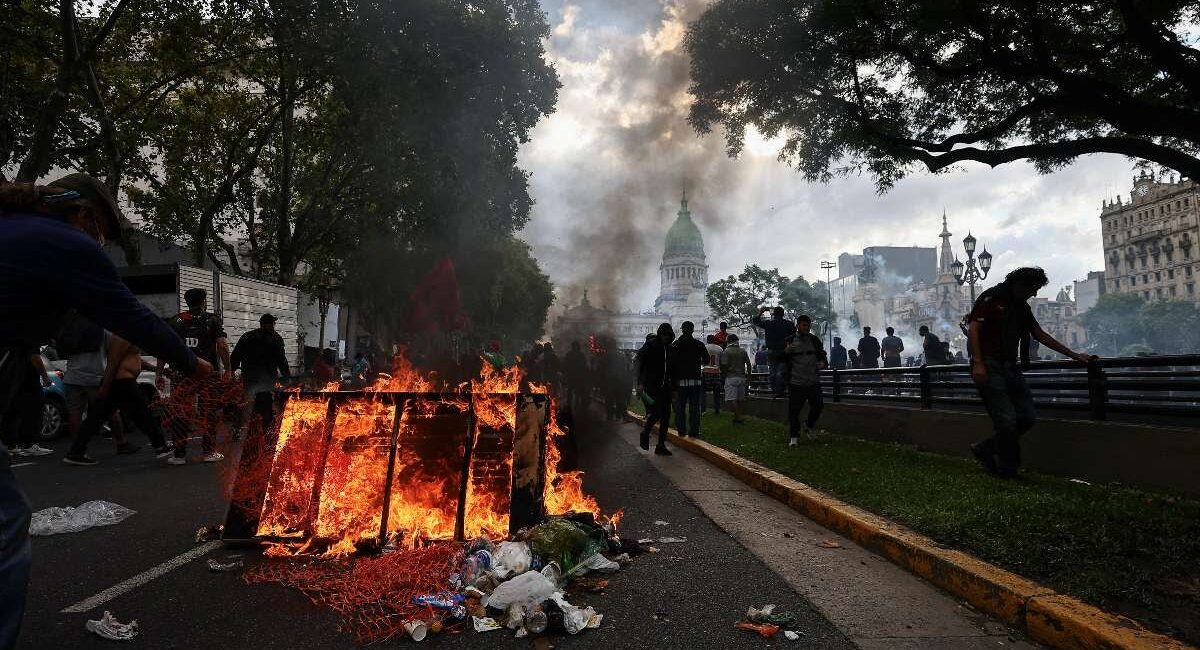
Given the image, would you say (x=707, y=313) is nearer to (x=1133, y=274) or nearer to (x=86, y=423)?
(x=1133, y=274)

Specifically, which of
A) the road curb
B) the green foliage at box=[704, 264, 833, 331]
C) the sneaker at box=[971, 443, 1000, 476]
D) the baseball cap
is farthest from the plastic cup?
the green foliage at box=[704, 264, 833, 331]

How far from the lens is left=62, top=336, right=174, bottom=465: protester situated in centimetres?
698

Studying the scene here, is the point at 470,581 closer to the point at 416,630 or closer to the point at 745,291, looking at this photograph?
the point at 416,630

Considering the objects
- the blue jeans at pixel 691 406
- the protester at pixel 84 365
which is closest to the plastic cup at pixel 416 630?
the protester at pixel 84 365

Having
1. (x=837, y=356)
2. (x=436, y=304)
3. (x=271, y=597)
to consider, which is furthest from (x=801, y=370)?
(x=436, y=304)

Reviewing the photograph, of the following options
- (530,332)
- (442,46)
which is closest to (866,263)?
(530,332)

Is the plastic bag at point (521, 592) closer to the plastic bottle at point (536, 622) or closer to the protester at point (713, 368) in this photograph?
the plastic bottle at point (536, 622)

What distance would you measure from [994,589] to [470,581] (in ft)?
8.54

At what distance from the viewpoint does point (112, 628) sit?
272 centimetres

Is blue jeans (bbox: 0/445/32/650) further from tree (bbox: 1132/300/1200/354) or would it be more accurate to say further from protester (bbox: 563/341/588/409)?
tree (bbox: 1132/300/1200/354)

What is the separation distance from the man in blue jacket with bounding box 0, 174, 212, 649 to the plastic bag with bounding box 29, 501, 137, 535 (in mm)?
2908

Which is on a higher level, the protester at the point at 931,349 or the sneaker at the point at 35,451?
the protester at the point at 931,349

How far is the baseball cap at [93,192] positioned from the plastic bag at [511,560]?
2.27 metres

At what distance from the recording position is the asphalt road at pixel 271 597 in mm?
2752
